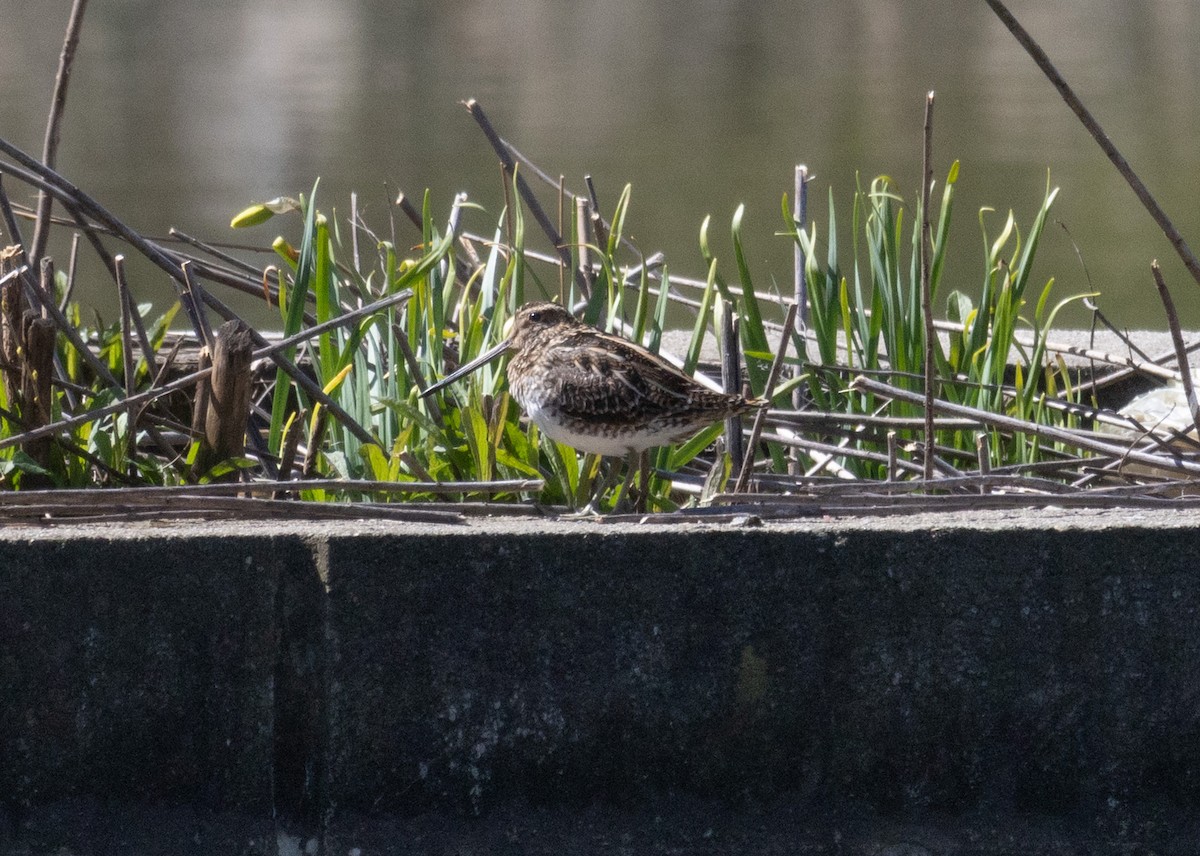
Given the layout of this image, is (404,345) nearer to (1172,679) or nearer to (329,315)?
(329,315)

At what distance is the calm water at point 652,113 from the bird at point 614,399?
699 cm

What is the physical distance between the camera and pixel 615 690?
7.93 feet

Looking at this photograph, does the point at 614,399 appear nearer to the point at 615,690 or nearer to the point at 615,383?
the point at 615,383

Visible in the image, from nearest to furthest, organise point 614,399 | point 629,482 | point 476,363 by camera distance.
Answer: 1. point 614,399
2. point 629,482
3. point 476,363

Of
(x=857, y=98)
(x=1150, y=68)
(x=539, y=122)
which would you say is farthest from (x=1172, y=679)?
(x=1150, y=68)

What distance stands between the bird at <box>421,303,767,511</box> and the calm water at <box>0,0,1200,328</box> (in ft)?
22.9

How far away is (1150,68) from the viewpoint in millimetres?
20594

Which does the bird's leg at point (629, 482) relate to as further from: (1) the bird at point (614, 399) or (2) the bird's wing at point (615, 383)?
(2) the bird's wing at point (615, 383)

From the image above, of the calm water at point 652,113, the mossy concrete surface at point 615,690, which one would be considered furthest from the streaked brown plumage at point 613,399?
the calm water at point 652,113

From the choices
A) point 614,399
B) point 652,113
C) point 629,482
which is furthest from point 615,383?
point 652,113

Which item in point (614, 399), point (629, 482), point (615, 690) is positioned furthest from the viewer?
point (629, 482)

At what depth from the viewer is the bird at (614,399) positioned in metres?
3.20

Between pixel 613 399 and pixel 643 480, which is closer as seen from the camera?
pixel 613 399

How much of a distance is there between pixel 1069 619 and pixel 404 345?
1794mm
